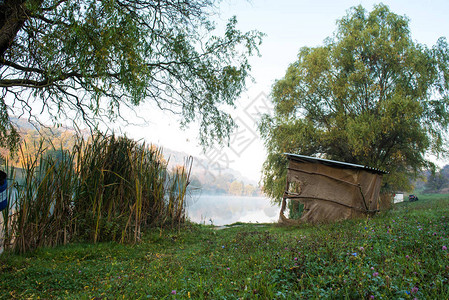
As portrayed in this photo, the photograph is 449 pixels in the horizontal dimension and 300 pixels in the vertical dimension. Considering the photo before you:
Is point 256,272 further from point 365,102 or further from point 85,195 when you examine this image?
point 365,102

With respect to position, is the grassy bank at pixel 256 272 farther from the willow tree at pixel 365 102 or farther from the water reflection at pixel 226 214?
the willow tree at pixel 365 102

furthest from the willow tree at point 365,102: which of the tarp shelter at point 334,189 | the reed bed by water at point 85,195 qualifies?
the reed bed by water at point 85,195

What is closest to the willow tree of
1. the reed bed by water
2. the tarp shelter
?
the tarp shelter

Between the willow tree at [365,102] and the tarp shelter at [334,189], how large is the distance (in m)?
4.23

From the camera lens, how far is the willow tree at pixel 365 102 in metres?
14.0

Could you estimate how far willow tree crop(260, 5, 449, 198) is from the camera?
550 inches

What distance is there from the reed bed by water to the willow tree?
29.8 feet

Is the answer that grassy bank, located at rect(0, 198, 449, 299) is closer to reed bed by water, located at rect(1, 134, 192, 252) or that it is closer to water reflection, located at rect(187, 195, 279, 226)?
reed bed by water, located at rect(1, 134, 192, 252)

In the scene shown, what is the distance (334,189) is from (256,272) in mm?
6996

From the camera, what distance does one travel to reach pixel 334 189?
9414mm

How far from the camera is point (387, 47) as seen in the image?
14.8m

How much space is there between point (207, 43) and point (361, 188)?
6.45 metres

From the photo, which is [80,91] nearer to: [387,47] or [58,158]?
[58,158]

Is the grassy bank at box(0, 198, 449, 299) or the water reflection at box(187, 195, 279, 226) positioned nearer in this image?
the grassy bank at box(0, 198, 449, 299)
